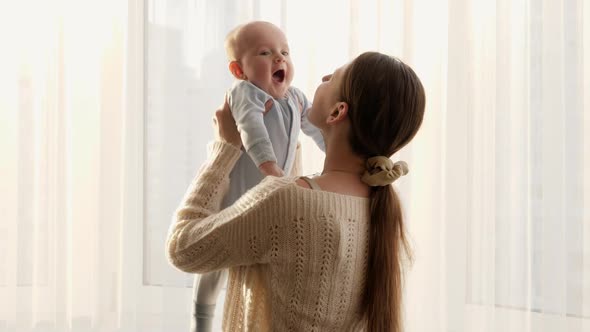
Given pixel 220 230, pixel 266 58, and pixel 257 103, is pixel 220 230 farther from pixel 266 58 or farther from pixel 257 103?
pixel 266 58

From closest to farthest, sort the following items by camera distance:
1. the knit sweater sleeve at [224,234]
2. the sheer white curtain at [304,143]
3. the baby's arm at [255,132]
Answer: the knit sweater sleeve at [224,234]
the baby's arm at [255,132]
the sheer white curtain at [304,143]

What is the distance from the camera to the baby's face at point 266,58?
1.53 meters

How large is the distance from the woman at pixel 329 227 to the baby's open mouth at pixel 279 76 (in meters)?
0.14

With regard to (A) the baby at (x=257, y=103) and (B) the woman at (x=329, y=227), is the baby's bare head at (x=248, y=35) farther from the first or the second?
(B) the woman at (x=329, y=227)

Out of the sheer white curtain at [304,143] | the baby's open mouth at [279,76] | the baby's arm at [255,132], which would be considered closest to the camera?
the baby's arm at [255,132]

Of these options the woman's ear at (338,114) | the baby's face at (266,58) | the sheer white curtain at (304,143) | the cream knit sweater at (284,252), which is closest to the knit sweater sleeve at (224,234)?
the cream knit sweater at (284,252)

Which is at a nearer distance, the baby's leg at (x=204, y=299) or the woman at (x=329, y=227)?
the woman at (x=329, y=227)

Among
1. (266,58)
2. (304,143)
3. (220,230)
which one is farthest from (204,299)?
(304,143)

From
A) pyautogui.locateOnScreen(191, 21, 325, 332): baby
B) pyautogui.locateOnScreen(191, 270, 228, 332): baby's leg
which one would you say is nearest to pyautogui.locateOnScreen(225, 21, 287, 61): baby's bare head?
pyautogui.locateOnScreen(191, 21, 325, 332): baby
